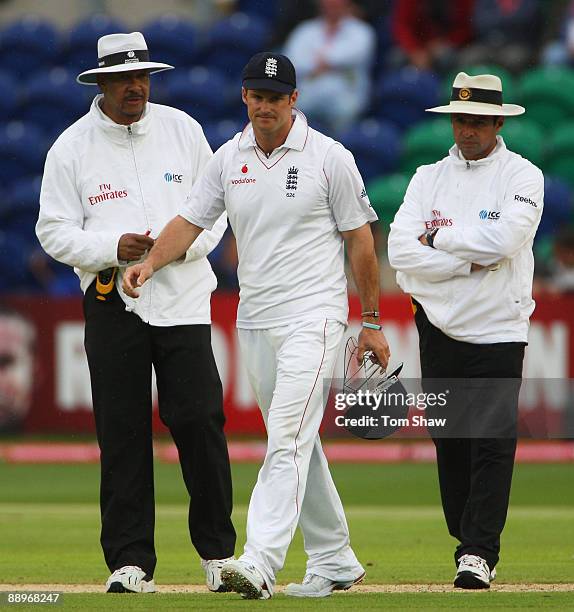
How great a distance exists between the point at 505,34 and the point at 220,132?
11.3ft

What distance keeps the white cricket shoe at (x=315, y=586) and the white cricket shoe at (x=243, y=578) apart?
0.49m

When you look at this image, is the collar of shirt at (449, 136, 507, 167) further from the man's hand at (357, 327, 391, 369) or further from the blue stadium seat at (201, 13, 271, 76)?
the blue stadium seat at (201, 13, 271, 76)

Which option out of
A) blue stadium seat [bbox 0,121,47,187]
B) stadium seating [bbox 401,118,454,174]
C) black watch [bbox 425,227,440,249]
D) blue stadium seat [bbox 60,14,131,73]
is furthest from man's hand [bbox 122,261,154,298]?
blue stadium seat [bbox 60,14,131,73]

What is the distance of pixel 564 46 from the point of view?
1764cm

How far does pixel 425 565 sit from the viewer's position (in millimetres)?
8078

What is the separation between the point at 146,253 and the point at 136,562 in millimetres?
1398

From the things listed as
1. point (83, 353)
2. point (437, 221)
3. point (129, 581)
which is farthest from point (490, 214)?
point (83, 353)

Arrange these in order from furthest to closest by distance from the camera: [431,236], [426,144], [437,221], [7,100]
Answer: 1. [7,100]
2. [426,144]
3. [437,221]
4. [431,236]

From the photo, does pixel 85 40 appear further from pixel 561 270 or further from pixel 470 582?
pixel 470 582

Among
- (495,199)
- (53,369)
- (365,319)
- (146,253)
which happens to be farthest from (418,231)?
(53,369)

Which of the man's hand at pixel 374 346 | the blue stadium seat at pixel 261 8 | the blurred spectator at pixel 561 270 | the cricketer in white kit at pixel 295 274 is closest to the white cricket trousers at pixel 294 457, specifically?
the cricketer in white kit at pixel 295 274

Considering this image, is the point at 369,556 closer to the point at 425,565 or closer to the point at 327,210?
the point at 425,565

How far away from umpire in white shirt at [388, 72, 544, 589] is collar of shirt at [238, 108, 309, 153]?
84 cm

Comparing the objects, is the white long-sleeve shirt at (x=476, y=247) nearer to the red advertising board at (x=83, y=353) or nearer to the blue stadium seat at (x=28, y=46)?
the red advertising board at (x=83, y=353)
